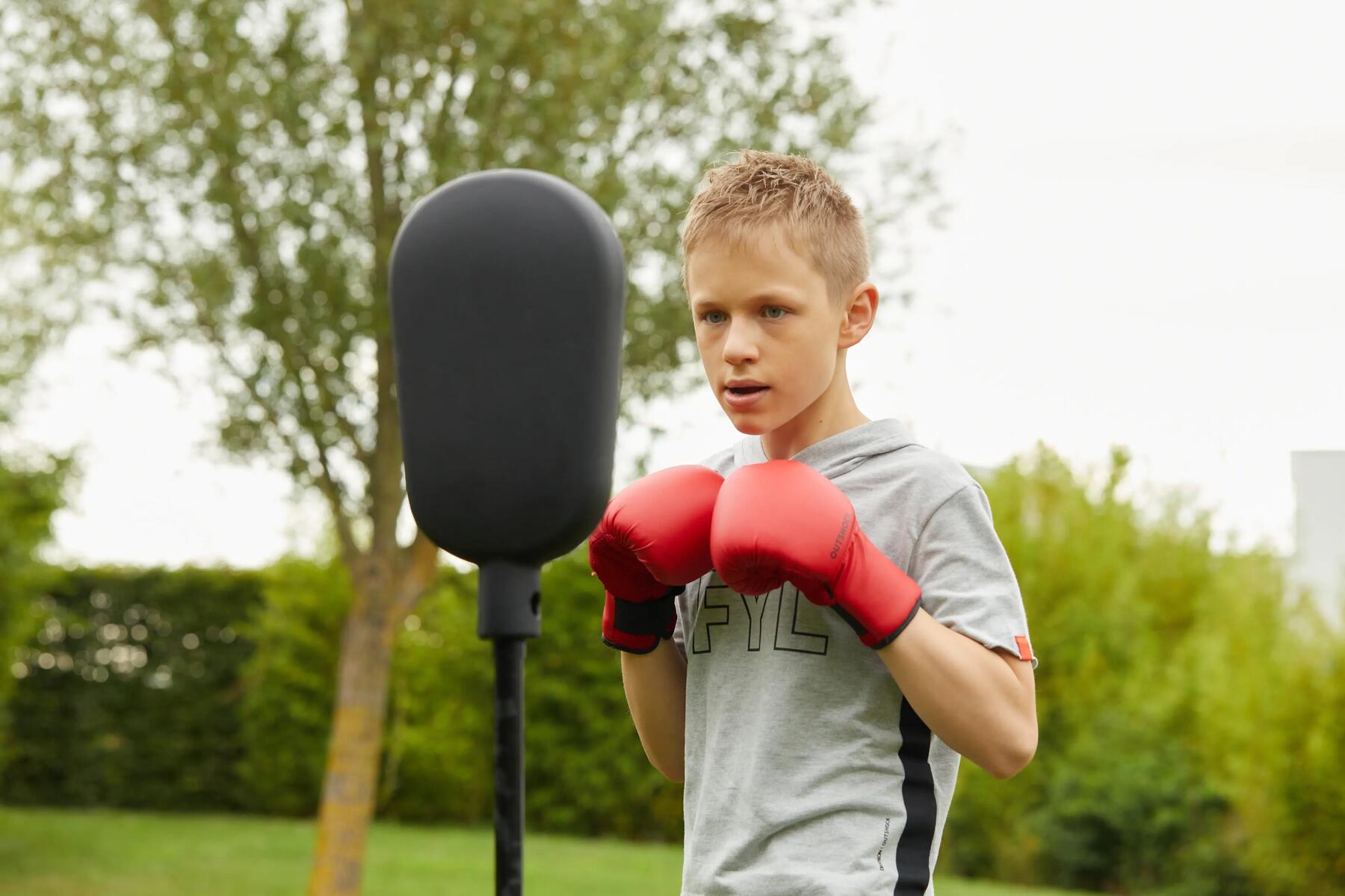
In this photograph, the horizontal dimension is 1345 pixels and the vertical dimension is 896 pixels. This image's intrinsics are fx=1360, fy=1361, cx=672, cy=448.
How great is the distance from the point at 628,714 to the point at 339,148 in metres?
6.24

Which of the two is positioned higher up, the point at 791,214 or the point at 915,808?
the point at 791,214

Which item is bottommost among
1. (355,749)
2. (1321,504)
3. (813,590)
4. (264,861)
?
(264,861)

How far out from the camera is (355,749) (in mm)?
5961

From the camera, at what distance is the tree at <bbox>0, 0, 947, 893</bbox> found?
5.39 metres

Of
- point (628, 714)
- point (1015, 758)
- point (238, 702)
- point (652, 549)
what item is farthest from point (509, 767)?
point (238, 702)

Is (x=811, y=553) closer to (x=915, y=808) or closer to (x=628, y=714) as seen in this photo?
(x=915, y=808)

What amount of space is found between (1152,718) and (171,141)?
6.76 m

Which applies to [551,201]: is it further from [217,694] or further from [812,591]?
[217,694]

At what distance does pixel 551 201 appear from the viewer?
54.5 inches

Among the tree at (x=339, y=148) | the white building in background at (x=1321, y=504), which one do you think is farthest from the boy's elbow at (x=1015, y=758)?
the white building in background at (x=1321, y=504)

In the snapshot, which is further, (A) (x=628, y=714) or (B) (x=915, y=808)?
(A) (x=628, y=714)

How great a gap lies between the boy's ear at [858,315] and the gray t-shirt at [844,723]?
0.41 ft

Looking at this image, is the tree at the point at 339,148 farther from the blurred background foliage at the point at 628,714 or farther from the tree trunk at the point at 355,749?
the blurred background foliage at the point at 628,714

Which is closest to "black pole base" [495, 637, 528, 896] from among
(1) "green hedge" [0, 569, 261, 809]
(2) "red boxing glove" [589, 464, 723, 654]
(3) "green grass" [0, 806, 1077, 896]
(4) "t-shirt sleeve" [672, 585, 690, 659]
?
(2) "red boxing glove" [589, 464, 723, 654]
